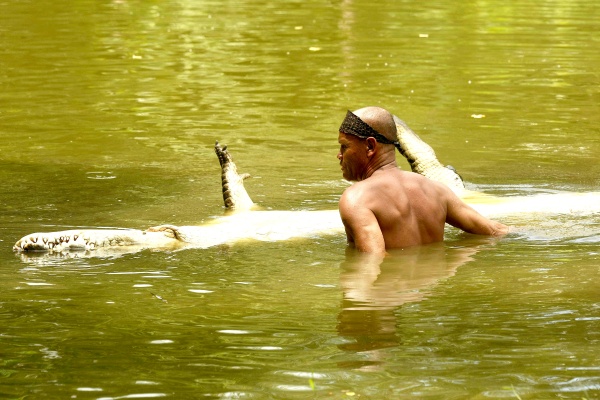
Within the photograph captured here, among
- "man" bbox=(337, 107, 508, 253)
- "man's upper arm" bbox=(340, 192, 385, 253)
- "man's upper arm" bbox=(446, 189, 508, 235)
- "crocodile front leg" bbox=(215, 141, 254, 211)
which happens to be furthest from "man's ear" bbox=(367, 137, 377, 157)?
"crocodile front leg" bbox=(215, 141, 254, 211)

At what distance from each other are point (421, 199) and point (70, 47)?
12325 millimetres

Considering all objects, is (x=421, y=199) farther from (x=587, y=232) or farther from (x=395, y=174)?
(x=587, y=232)

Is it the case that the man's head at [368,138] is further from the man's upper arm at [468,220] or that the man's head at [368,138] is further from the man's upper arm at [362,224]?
the man's upper arm at [468,220]

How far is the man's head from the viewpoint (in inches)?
286

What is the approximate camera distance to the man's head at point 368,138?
23.9 feet

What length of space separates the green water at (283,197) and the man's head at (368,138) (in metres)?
0.63

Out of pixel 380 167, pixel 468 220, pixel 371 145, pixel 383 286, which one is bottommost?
pixel 383 286

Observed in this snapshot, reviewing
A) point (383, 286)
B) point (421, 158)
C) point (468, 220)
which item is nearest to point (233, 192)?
point (421, 158)

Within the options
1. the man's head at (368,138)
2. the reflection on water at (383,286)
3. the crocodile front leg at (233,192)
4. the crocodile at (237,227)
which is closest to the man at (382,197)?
the man's head at (368,138)

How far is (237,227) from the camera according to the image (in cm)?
800

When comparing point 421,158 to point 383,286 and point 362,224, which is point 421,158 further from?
point 383,286

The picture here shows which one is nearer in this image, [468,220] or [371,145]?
[371,145]

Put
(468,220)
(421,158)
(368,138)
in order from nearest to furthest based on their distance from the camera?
(368,138) < (468,220) < (421,158)

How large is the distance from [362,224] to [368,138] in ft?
1.88
